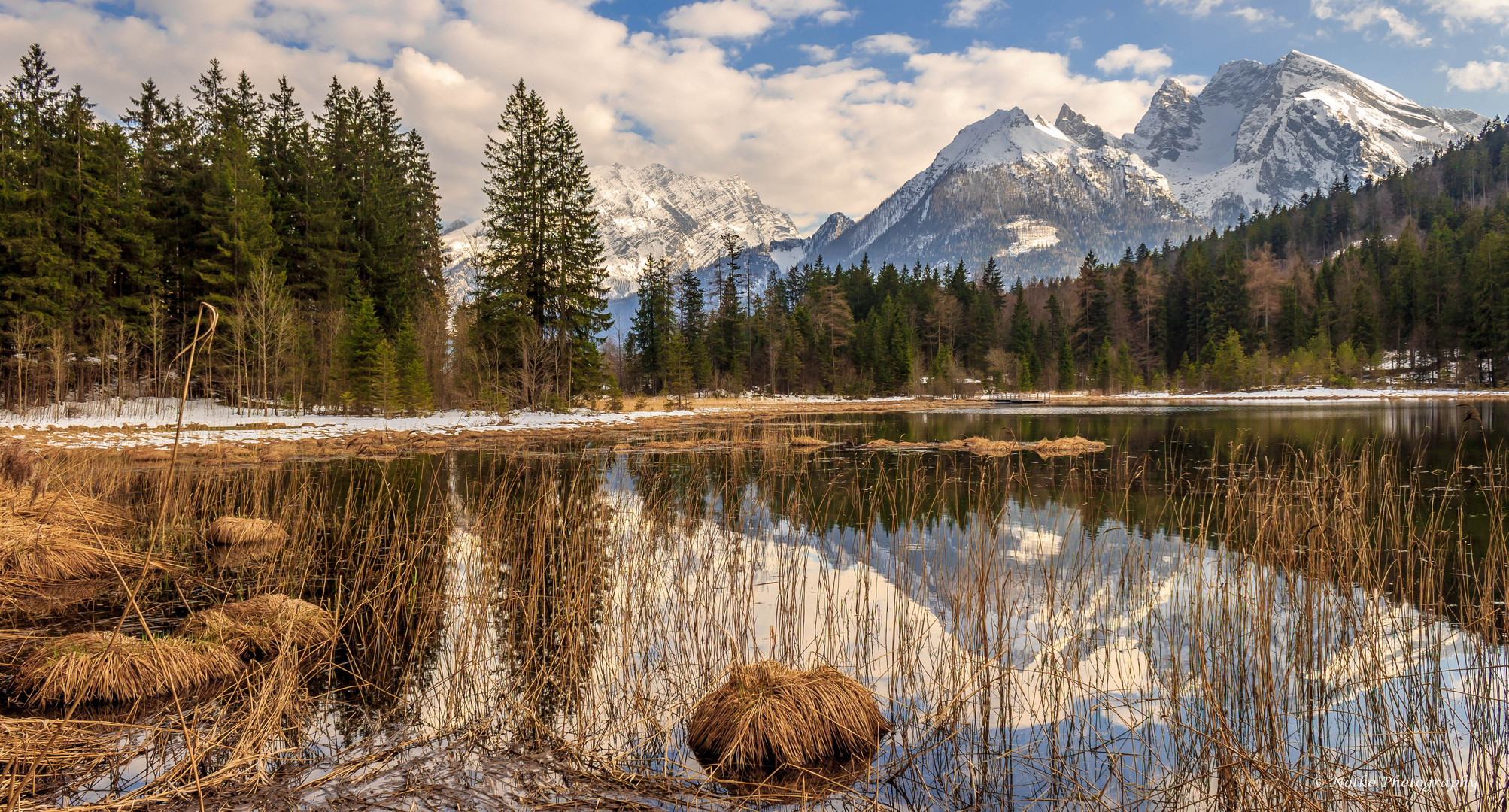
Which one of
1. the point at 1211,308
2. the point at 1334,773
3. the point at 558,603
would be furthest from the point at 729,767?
the point at 1211,308

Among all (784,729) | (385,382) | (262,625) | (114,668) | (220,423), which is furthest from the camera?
(385,382)

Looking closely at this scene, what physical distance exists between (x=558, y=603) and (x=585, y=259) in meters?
31.4

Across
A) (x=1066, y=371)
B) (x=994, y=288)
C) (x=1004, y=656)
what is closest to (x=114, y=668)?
(x=1004, y=656)

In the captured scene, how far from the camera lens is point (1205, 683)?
387cm

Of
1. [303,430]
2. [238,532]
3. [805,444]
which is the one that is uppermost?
[303,430]

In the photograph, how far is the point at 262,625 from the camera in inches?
227

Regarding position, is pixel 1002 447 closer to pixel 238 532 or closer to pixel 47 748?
pixel 238 532

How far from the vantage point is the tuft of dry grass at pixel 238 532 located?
926 cm

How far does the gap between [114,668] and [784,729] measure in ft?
15.6

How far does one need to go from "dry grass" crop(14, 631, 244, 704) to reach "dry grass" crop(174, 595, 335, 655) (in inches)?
8.8

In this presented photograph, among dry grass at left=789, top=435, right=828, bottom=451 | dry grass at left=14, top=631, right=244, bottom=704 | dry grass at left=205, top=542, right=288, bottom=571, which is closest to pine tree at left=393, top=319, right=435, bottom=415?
dry grass at left=789, top=435, right=828, bottom=451

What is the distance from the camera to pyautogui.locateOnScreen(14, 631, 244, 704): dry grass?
4.69 m

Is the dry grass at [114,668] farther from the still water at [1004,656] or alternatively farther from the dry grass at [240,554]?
the dry grass at [240,554]

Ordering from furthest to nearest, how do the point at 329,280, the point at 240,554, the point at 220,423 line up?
1. the point at 329,280
2. the point at 220,423
3. the point at 240,554
